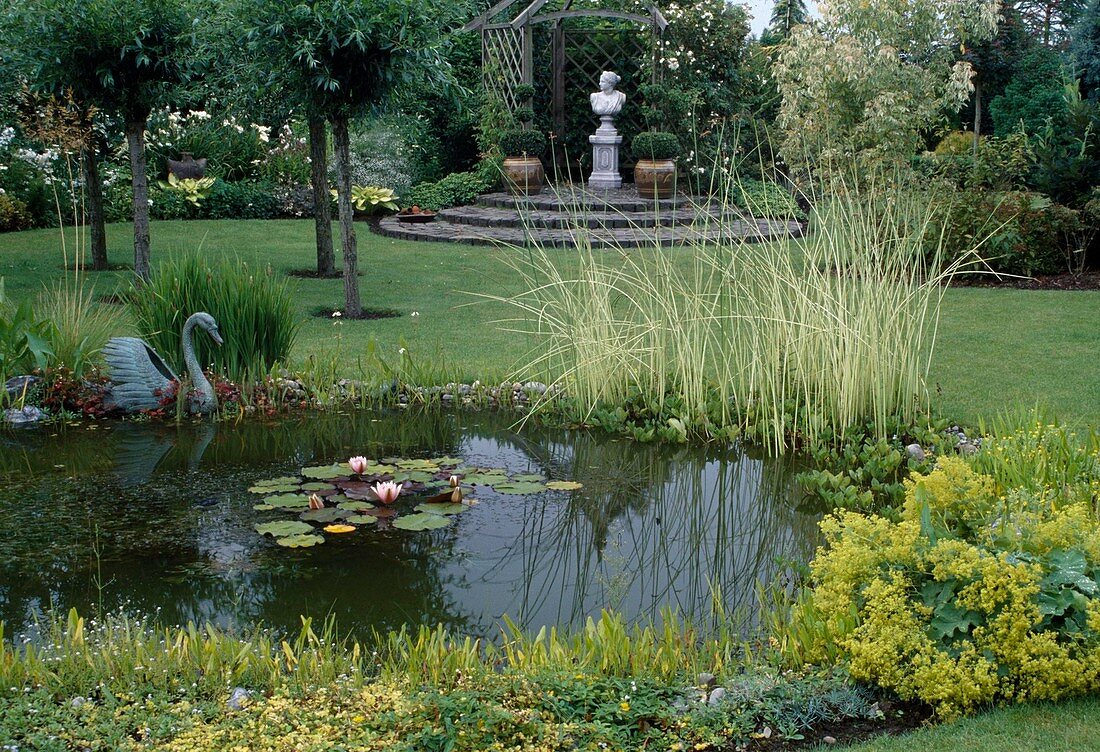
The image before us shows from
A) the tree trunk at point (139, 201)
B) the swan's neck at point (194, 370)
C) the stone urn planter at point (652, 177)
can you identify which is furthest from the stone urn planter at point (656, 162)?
the swan's neck at point (194, 370)

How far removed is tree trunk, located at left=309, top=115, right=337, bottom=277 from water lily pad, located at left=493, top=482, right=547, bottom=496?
5827mm

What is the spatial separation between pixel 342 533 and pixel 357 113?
5.01 m

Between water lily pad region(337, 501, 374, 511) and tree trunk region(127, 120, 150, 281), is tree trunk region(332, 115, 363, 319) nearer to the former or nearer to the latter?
tree trunk region(127, 120, 150, 281)

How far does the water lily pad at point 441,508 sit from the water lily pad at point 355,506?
207 millimetres

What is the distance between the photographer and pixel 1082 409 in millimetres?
5746

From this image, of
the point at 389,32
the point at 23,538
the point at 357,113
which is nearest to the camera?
the point at 23,538

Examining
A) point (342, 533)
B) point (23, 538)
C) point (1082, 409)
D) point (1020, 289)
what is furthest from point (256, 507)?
point (1020, 289)

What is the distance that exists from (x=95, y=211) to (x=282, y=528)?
7.46 metres

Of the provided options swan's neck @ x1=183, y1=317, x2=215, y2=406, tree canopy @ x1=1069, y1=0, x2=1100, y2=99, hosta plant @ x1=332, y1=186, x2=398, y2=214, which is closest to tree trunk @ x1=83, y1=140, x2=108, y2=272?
swan's neck @ x1=183, y1=317, x2=215, y2=406

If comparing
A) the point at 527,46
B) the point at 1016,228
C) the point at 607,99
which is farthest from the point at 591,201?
the point at 1016,228

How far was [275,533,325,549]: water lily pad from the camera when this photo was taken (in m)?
4.04

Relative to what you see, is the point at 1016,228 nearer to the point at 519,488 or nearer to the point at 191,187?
the point at 519,488

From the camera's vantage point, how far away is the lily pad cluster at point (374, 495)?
4.24m

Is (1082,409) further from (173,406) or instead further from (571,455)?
(173,406)
